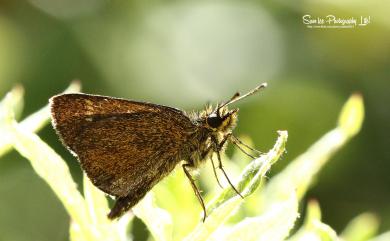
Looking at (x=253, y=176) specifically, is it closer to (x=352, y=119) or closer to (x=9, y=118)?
(x=352, y=119)

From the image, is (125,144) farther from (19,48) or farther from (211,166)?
(19,48)

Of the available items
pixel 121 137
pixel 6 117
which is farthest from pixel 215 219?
pixel 121 137

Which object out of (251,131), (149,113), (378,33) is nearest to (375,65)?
(378,33)

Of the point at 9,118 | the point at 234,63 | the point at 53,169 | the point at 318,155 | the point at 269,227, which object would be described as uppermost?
the point at 9,118

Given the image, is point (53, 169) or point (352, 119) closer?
point (53, 169)

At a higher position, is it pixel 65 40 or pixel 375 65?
pixel 65 40

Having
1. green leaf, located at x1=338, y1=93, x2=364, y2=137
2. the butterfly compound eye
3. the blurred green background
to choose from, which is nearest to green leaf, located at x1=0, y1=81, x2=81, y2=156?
the butterfly compound eye

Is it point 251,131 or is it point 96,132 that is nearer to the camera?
point 96,132
